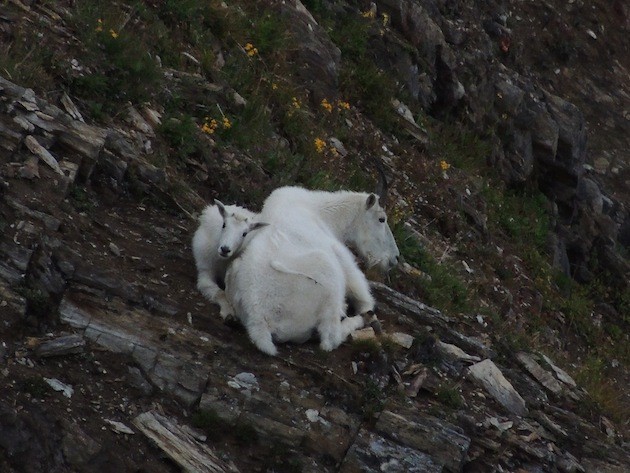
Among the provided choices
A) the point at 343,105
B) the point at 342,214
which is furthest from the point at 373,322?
the point at 343,105

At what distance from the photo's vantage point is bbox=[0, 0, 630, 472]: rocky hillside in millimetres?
7375

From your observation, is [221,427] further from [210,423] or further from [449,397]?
[449,397]

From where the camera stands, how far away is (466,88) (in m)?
19.9

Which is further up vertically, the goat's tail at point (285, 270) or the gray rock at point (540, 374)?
the goat's tail at point (285, 270)

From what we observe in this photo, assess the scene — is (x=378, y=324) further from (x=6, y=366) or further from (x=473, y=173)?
(x=473, y=173)

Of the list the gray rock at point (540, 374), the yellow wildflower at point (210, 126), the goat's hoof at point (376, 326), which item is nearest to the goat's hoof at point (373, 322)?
the goat's hoof at point (376, 326)

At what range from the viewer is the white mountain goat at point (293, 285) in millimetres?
8008

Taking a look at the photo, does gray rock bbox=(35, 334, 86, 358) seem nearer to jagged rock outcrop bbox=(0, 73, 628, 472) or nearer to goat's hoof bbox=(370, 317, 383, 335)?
jagged rock outcrop bbox=(0, 73, 628, 472)

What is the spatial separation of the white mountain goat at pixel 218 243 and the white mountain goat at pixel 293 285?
223mm

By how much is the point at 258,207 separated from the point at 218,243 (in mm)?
2554

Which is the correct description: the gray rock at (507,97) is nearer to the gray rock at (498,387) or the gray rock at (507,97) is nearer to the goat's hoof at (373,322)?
the gray rock at (498,387)

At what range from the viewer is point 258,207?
448 inches

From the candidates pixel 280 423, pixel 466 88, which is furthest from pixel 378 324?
pixel 466 88

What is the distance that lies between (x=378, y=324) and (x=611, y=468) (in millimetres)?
2451
